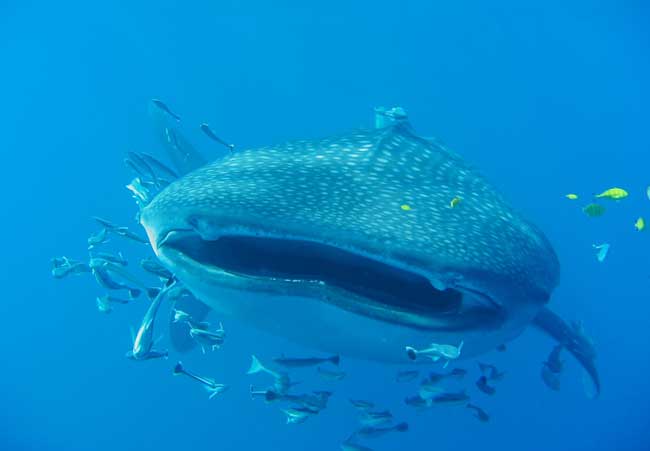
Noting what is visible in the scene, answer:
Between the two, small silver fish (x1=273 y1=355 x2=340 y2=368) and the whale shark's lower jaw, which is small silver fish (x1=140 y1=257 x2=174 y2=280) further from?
the whale shark's lower jaw

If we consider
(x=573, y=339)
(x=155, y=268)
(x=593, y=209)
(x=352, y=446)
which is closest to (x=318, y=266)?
(x=155, y=268)

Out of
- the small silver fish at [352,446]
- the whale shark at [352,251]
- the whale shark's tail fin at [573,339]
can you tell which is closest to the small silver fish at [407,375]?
the small silver fish at [352,446]

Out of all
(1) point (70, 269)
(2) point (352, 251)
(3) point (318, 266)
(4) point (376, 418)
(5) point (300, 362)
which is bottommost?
(4) point (376, 418)

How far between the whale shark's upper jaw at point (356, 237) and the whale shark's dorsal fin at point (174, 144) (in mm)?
5831

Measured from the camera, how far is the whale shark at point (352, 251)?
2.78 metres

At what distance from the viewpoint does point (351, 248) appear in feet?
8.58

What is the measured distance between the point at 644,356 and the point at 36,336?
→ 38069 mm

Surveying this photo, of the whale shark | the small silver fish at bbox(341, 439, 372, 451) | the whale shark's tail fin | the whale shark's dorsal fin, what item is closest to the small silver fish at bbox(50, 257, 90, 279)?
the whale shark's dorsal fin

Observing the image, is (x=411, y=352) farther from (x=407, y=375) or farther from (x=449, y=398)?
(x=407, y=375)

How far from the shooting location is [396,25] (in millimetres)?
42156

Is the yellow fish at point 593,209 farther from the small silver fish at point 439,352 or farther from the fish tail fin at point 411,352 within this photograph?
the fish tail fin at point 411,352

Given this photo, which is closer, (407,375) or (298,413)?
(298,413)

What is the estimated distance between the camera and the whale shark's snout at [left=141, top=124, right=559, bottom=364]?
2770 millimetres

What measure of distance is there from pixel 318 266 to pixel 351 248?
667mm
